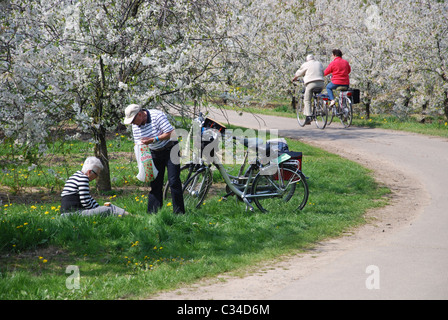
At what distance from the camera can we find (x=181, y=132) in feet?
30.1

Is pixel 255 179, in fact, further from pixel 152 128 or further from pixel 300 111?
pixel 300 111

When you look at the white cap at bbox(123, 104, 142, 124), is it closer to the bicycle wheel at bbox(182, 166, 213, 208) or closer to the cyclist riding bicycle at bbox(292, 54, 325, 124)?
the bicycle wheel at bbox(182, 166, 213, 208)

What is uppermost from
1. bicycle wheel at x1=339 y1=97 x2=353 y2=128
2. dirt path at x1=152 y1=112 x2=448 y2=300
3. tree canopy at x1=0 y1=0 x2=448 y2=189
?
tree canopy at x1=0 y1=0 x2=448 y2=189

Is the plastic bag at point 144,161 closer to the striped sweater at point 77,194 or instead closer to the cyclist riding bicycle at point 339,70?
the striped sweater at point 77,194

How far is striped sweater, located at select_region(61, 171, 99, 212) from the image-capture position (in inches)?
294

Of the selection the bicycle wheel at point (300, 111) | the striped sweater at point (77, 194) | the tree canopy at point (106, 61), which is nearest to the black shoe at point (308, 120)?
the bicycle wheel at point (300, 111)

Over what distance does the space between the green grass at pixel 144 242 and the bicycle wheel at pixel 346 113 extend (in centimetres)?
742

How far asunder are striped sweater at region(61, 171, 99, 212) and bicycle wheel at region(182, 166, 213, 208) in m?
1.42

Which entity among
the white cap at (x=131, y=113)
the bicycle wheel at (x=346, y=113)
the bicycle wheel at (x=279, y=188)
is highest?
the white cap at (x=131, y=113)

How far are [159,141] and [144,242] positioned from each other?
158 centimetres

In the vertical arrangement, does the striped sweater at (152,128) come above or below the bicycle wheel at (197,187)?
above

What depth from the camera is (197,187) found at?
8062mm

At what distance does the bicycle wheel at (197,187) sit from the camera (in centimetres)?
802

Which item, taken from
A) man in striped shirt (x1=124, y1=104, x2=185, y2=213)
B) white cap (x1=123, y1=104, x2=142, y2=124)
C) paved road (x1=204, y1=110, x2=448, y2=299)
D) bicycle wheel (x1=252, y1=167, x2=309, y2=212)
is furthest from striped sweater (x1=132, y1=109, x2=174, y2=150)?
paved road (x1=204, y1=110, x2=448, y2=299)
